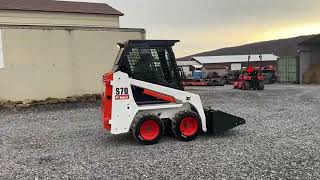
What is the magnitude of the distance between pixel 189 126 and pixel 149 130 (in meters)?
0.92

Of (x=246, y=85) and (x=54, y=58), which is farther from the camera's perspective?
(x=246, y=85)

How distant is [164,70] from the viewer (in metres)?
9.76

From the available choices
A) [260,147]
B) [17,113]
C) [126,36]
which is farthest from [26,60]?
[260,147]

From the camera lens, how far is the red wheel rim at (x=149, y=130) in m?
9.15

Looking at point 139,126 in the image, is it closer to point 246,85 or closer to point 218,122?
point 218,122

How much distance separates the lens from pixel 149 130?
925 cm

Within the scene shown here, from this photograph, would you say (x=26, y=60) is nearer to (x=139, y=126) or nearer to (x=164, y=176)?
(x=139, y=126)

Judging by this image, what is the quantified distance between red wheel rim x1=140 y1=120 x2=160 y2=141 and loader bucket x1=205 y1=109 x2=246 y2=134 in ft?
4.43

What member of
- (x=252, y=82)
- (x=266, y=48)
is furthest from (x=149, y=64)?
(x=266, y=48)

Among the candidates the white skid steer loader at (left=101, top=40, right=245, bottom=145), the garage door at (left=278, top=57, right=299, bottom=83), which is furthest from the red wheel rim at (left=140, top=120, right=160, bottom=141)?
the garage door at (left=278, top=57, right=299, bottom=83)

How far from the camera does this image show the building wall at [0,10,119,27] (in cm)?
2823

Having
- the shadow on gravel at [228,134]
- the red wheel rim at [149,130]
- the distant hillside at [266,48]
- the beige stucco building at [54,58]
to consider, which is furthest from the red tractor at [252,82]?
the distant hillside at [266,48]

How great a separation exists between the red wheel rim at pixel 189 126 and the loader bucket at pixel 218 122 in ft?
1.59

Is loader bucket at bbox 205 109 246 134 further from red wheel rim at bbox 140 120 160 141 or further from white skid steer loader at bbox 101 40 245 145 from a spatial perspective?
red wheel rim at bbox 140 120 160 141
